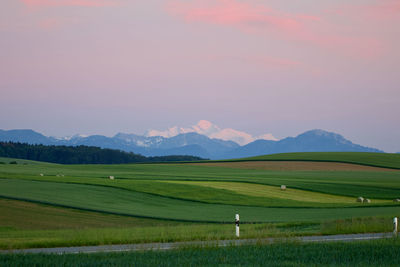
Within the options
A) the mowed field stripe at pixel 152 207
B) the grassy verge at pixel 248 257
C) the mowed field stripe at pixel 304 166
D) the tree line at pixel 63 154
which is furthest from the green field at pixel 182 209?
the tree line at pixel 63 154

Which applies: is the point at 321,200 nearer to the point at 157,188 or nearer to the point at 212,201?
the point at 212,201

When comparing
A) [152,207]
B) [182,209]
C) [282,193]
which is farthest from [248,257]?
[282,193]

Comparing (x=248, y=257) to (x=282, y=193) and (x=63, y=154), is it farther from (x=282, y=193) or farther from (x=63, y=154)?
(x=63, y=154)

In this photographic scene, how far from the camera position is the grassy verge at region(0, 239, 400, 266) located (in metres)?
14.2

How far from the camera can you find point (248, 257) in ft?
50.7

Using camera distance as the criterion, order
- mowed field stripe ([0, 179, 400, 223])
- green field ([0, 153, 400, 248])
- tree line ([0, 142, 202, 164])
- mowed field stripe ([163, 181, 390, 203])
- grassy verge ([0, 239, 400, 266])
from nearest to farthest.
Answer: grassy verge ([0, 239, 400, 266]) < green field ([0, 153, 400, 248]) < mowed field stripe ([0, 179, 400, 223]) < mowed field stripe ([163, 181, 390, 203]) < tree line ([0, 142, 202, 164])

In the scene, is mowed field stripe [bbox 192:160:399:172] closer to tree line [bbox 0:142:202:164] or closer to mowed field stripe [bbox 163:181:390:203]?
mowed field stripe [bbox 163:181:390:203]

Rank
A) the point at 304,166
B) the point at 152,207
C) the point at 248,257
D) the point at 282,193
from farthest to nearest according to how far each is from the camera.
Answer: the point at 304,166 < the point at 282,193 < the point at 152,207 < the point at 248,257

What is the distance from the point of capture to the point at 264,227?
1027 inches

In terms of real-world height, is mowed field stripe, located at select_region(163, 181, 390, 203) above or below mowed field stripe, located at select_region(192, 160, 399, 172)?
below

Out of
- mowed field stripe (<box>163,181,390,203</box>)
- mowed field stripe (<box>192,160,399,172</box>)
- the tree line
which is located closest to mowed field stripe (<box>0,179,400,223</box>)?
mowed field stripe (<box>163,181,390,203</box>)

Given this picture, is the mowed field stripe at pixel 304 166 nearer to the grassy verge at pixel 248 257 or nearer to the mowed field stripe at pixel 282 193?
the mowed field stripe at pixel 282 193

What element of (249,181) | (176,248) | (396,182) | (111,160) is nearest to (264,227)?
(176,248)

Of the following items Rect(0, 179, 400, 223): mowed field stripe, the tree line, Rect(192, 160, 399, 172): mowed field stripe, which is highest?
the tree line
